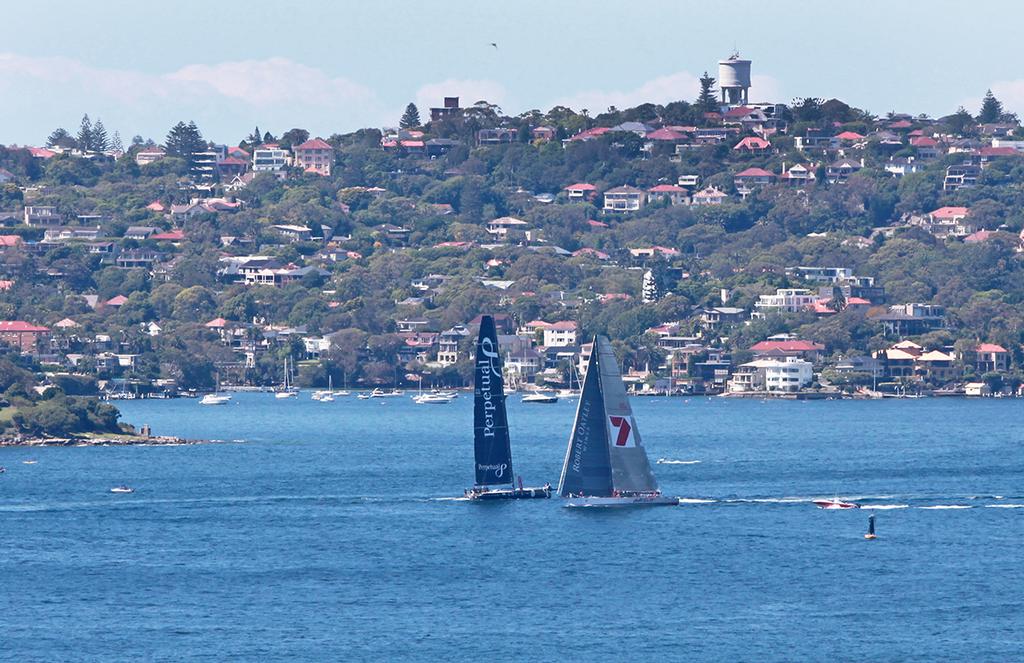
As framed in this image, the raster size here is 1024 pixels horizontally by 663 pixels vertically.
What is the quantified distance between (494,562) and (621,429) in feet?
25.7

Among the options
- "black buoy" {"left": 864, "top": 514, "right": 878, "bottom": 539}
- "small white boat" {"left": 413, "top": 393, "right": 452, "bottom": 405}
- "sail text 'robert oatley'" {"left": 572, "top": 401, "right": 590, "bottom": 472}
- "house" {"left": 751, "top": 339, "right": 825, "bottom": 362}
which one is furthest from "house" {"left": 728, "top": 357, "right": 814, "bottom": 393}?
"sail text 'robert oatley'" {"left": 572, "top": 401, "right": 590, "bottom": 472}

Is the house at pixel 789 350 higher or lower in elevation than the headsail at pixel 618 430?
higher

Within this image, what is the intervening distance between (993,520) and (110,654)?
112 feet

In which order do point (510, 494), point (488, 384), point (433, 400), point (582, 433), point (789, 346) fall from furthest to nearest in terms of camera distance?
point (789, 346)
point (433, 400)
point (510, 494)
point (488, 384)
point (582, 433)

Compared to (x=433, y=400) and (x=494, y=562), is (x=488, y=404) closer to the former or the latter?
Answer: (x=494, y=562)

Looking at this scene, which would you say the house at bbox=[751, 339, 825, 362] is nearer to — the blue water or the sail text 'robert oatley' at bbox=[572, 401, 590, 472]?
the blue water

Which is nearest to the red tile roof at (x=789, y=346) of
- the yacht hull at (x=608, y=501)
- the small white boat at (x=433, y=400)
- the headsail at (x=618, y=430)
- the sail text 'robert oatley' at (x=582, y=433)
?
the small white boat at (x=433, y=400)

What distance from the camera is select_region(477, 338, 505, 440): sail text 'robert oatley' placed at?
77625mm

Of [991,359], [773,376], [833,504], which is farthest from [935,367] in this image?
[833,504]

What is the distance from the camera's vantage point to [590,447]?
7519cm

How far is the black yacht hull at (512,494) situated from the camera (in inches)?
3130

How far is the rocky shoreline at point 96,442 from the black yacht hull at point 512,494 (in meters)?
42.4

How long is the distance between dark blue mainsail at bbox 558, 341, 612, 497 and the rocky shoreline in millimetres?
47592

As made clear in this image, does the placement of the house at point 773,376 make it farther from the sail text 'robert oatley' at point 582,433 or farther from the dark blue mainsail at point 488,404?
the sail text 'robert oatley' at point 582,433
